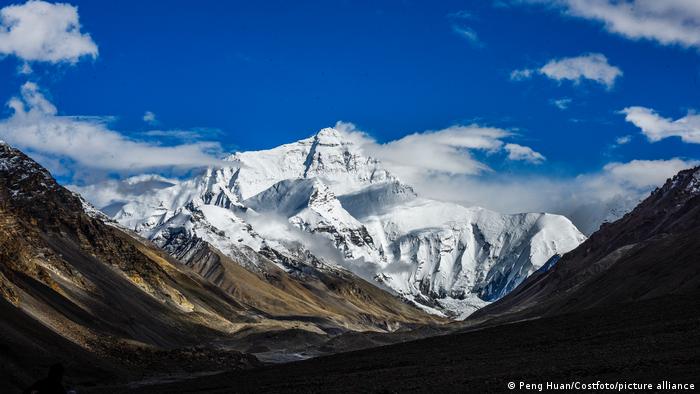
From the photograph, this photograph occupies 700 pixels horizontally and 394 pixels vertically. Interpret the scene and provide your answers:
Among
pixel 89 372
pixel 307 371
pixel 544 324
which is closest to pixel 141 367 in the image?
pixel 89 372

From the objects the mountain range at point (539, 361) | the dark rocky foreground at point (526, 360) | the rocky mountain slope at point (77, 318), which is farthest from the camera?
the rocky mountain slope at point (77, 318)

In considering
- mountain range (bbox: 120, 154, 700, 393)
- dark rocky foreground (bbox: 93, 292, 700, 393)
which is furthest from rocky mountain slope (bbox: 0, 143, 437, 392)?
mountain range (bbox: 120, 154, 700, 393)

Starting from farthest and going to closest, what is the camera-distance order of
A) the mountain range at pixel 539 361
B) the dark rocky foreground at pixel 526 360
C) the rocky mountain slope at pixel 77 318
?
the rocky mountain slope at pixel 77 318 < the dark rocky foreground at pixel 526 360 < the mountain range at pixel 539 361

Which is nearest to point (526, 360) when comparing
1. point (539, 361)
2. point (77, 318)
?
point (539, 361)

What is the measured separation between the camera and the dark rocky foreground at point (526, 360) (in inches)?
1897

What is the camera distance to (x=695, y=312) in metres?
71.7

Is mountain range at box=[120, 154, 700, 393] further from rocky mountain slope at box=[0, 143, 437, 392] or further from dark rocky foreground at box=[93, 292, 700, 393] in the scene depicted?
rocky mountain slope at box=[0, 143, 437, 392]

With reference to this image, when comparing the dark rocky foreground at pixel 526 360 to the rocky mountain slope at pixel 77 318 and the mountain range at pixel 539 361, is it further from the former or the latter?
the rocky mountain slope at pixel 77 318

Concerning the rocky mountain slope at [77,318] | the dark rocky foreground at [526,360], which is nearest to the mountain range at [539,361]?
the dark rocky foreground at [526,360]

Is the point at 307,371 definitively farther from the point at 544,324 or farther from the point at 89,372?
the point at 544,324

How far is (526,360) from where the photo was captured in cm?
6056

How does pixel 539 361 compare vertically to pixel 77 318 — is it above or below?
below

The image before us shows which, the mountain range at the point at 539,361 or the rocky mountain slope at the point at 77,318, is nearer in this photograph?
the mountain range at the point at 539,361

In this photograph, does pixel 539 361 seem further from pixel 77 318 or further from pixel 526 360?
pixel 77 318
